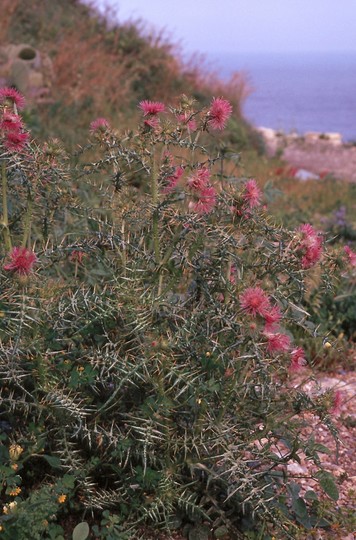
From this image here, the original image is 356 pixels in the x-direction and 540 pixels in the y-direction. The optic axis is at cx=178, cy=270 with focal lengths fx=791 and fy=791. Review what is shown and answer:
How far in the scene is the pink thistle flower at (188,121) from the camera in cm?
242

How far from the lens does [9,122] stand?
2.28 m

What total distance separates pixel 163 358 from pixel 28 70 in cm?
1001

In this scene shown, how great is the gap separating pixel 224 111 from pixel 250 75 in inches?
596

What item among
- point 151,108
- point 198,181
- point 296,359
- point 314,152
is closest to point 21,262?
point 198,181

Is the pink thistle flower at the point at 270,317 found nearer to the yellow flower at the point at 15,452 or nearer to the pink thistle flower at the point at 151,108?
the pink thistle flower at the point at 151,108

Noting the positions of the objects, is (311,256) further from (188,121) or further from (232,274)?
(188,121)

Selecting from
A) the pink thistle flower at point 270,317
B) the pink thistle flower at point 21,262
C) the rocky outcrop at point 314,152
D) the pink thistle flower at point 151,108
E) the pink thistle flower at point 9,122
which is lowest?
the rocky outcrop at point 314,152

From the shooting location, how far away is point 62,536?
2414mm

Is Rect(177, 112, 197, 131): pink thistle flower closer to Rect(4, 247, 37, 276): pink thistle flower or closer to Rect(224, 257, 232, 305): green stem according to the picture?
Rect(224, 257, 232, 305): green stem

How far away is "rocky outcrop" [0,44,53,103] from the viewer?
11.0 metres

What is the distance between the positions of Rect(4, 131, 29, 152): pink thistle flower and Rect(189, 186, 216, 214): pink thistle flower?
0.54m

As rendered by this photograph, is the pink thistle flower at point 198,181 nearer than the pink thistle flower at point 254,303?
No

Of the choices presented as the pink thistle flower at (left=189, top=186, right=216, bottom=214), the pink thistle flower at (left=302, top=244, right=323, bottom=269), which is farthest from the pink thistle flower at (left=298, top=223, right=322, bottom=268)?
the pink thistle flower at (left=189, top=186, right=216, bottom=214)

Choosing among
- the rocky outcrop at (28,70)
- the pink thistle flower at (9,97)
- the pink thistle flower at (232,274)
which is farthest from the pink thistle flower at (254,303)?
the rocky outcrop at (28,70)
